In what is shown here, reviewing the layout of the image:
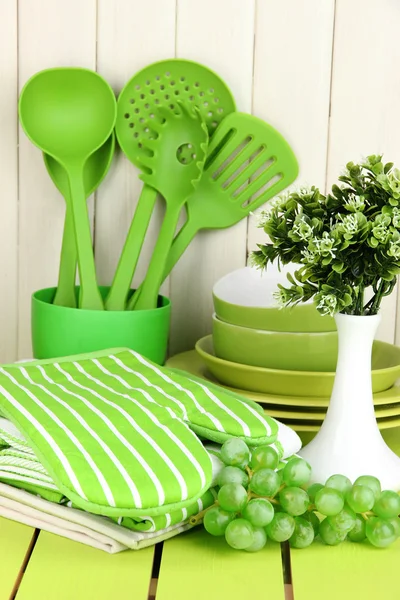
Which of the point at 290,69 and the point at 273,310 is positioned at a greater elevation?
the point at 290,69

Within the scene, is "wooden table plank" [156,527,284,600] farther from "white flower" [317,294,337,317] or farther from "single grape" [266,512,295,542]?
"white flower" [317,294,337,317]

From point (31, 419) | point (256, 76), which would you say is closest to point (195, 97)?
point (256, 76)

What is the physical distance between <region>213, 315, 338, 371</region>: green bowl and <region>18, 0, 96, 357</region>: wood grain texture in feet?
1.20

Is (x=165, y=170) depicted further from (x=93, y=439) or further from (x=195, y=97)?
(x=93, y=439)

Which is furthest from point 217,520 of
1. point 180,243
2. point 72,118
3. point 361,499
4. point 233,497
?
point 72,118

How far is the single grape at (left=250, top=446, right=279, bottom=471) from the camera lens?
2.48ft

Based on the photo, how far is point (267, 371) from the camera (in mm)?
968

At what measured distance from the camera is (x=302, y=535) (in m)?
0.73

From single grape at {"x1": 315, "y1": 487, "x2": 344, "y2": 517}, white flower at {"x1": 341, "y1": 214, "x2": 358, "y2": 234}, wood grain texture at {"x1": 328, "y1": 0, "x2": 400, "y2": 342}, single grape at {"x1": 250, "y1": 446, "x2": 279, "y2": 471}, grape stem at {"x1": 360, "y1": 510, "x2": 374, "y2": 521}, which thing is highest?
wood grain texture at {"x1": 328, "y1": 0, "x2": 400, "y2": 342}

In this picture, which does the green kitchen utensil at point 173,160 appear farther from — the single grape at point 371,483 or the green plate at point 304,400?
the single grape at point 371,483

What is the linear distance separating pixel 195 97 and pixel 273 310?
36 cm

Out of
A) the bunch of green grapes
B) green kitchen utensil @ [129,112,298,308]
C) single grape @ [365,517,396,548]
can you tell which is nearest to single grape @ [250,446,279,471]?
the bunch of green grapes

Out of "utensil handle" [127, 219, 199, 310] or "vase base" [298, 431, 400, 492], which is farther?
"utensil handle" [127, 219, 199, 310]

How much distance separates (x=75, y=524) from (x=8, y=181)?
2.10 feet
